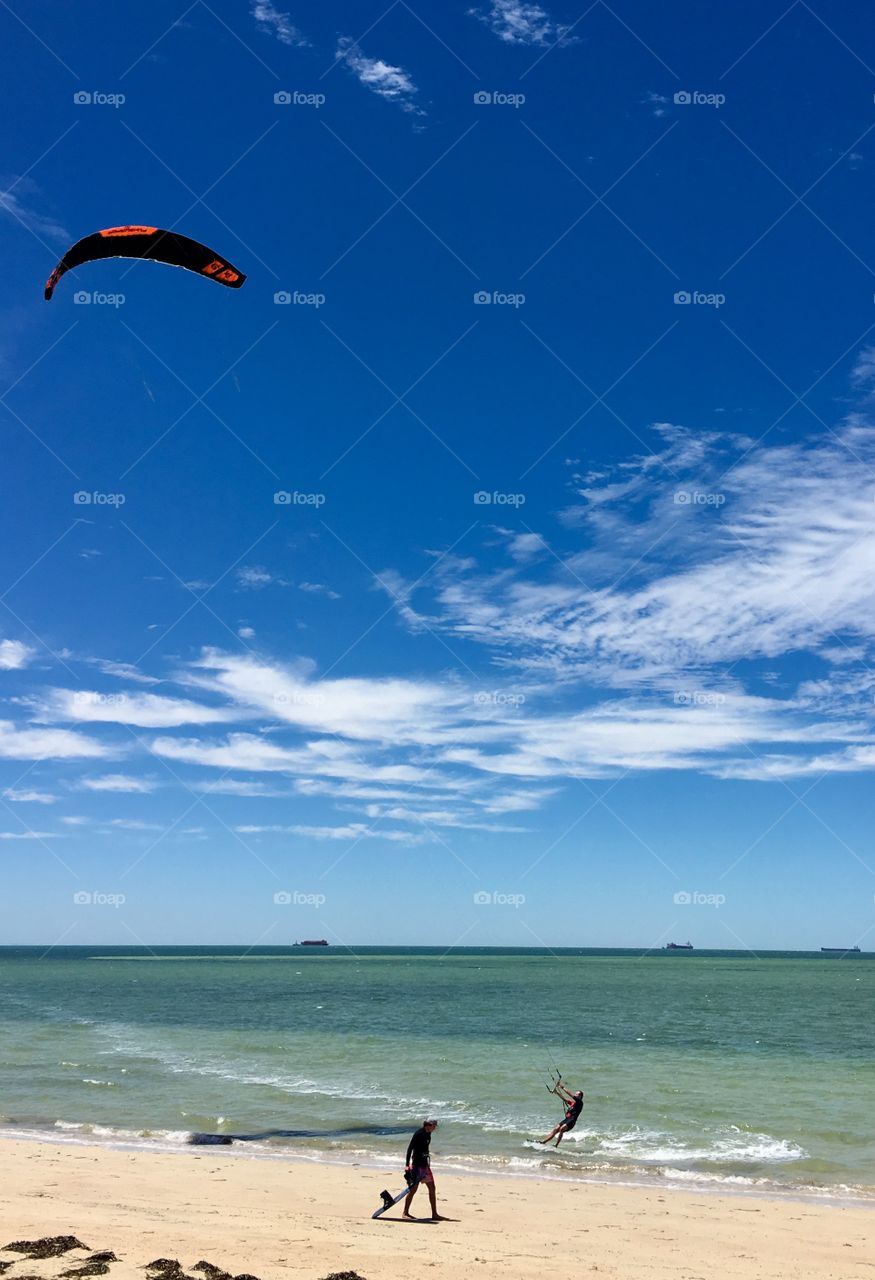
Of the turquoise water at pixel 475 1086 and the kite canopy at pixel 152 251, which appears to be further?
the turquoise water at pixel 475 1086

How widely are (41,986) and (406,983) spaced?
1422 inches

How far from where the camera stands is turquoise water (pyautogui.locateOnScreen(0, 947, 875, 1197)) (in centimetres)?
1986

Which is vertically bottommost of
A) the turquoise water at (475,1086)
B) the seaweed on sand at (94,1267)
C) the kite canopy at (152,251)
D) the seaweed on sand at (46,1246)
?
the turquoise water at (475,1086)

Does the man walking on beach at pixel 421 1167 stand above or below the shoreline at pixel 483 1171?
above

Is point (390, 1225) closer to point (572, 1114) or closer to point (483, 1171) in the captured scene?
point (483, 1171)

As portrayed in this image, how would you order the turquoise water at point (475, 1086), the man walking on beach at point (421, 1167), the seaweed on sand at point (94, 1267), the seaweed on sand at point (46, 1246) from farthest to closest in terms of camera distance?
the turquoise water at point (475, 1086), the man walking on beach at point (421, 1167), the seaweed on sand at point (46, 1246), the seaweed on sand at point (94, 1267)

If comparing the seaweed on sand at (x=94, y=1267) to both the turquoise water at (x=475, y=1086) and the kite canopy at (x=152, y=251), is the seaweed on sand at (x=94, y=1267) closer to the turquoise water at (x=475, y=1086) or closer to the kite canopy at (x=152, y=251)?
the turquoise water at (x=475, y=1086)

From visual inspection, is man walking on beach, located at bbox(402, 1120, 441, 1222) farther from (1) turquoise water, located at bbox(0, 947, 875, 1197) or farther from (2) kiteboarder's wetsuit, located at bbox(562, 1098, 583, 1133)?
(2) kiteboarder's wetsuit, located at bbox(562, 1098, 583, 1133)

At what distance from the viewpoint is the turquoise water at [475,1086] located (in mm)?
19859

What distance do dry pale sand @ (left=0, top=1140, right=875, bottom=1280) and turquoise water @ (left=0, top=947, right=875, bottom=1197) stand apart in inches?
Answer: 80.1

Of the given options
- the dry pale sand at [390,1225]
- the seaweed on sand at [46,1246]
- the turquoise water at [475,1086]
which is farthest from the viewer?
the turquoise water at [475,1086]

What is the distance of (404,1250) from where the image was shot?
1247 centimetres

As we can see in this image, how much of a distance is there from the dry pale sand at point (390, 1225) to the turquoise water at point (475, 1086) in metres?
2.03

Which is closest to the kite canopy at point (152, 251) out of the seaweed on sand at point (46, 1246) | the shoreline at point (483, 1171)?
the seaweed on sand at point (46, 1246)
